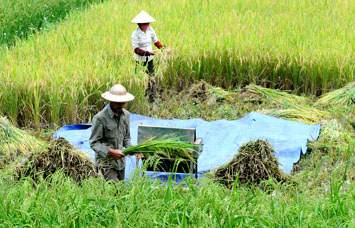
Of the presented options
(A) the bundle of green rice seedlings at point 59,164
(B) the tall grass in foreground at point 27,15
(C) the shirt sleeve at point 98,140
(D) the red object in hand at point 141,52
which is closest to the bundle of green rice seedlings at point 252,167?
(C) the shirt sleeve at point 98,140

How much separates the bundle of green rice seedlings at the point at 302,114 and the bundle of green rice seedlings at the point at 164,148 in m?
2.39

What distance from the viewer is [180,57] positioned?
26.1ft

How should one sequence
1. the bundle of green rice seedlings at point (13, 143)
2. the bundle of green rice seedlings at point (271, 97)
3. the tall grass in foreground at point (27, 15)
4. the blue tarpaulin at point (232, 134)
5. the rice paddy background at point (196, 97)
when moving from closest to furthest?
the rice paddy background at point (196, 97)
the bundle of green rice seedlings at point (13, 143)
the blue tarpaulin at point (232, 134)
the bundle of green rice seedlings at point (271, 97)
the tall grass in foreground at point (27, 15)

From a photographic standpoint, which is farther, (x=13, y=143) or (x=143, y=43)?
(x=143, y=43)

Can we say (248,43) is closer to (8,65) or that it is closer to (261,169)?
(8,65)

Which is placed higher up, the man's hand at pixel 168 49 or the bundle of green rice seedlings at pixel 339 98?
the man's hand at pixel 168 49

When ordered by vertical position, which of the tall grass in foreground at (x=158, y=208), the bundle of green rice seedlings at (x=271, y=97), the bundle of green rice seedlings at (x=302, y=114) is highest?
the tall grass in foreground at (x=158, y=208)

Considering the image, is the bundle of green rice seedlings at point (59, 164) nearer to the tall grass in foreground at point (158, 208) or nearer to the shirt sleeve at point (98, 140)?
the shirt sleeve at point (98, 140)

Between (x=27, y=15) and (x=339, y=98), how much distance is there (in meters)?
6.39

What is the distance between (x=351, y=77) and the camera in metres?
7.50

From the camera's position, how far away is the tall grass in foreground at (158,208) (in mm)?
3404

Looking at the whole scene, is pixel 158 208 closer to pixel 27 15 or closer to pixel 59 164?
pixel 59 164

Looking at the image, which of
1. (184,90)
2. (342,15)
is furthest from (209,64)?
(342,15)

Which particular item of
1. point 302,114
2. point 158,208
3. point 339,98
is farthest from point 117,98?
point 339,98
